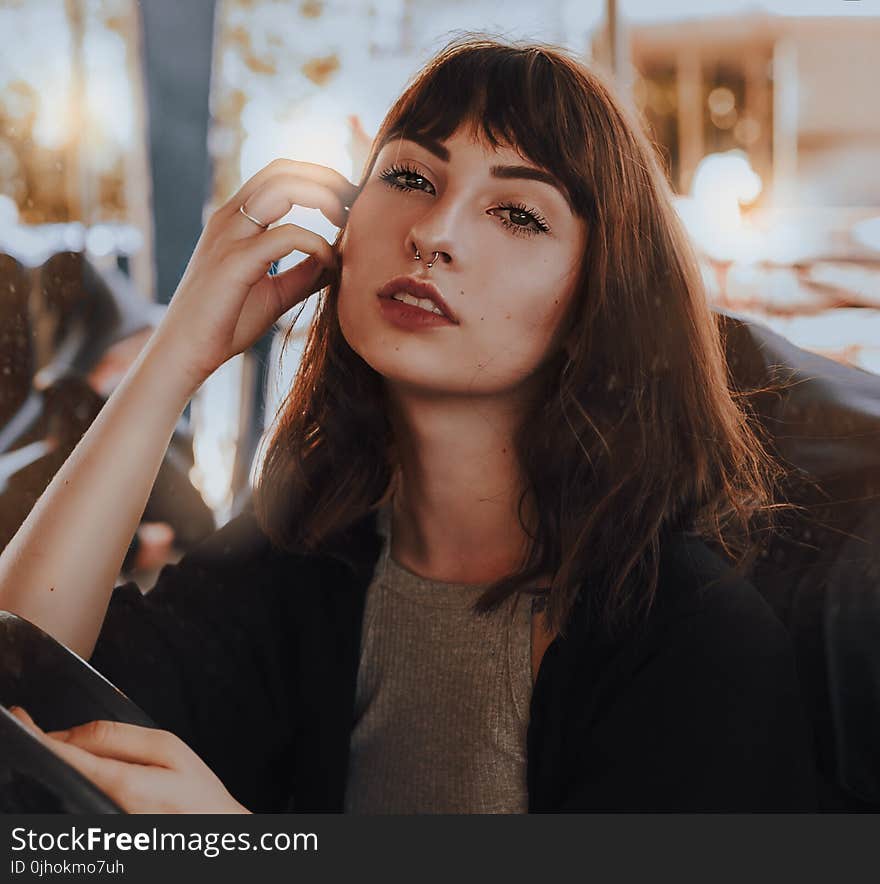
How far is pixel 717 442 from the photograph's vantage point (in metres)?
0.75

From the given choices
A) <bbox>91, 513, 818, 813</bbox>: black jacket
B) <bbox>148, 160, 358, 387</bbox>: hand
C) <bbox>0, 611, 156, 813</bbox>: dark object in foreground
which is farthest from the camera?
<bbox>148, 160, 358, 387</bbox>: hand

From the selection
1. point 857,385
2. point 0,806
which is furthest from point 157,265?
point 857,385

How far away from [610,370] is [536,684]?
0.82 feet

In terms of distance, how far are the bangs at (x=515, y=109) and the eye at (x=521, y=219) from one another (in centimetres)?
3

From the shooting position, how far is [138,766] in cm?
58

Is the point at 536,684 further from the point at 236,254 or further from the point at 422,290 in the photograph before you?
the point at 236,254

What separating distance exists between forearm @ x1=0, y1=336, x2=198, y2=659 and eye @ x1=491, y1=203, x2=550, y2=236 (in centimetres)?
29

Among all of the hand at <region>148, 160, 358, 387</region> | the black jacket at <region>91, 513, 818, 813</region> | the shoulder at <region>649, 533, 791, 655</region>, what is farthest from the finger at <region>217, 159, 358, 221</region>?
the shoulder at <region>649, 533, 791, 655</region>

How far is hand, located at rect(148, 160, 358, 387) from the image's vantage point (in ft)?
2.47

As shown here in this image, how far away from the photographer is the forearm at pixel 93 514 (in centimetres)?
70

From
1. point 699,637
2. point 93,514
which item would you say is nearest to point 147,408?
point 93,514

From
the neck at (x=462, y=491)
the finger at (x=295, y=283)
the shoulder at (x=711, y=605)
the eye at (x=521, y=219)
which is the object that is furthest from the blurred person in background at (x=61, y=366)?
the shoulder at (x=711, y=605)

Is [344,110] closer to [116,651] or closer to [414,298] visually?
[414,298]

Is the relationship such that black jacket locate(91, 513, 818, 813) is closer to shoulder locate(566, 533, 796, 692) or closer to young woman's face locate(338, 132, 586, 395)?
shoulder locate(566, 533, 796, 692)
